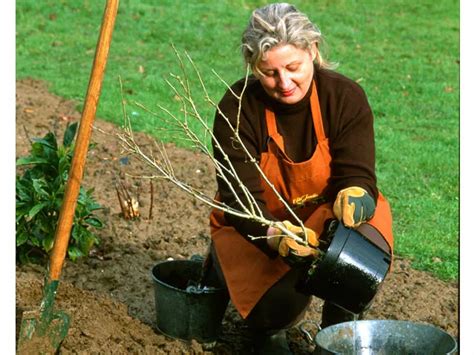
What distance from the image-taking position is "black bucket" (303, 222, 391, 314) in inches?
131

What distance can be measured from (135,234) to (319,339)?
2.33 meters

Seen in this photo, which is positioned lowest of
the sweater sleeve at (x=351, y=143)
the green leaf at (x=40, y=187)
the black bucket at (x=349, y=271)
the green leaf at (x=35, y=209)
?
the green leaf at (x=35, y=209)

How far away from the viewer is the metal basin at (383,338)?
3254 millimetres

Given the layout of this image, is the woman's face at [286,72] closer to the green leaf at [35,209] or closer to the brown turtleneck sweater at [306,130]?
the brown turtleneck sweater at [306,130]

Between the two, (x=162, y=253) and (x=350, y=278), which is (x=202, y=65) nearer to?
(x=162, y=253)

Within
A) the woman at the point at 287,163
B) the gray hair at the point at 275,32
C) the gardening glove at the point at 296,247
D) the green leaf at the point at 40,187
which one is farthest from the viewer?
the green leaf at the point at 40,187

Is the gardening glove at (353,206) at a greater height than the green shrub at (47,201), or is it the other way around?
the gardening glove at (353,206)

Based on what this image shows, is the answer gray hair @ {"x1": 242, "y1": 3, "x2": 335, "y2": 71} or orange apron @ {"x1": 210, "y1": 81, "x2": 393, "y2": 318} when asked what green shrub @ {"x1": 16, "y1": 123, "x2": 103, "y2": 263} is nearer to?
orange apron @ {"x1": 210, "y1": 81, "x2": 393, "y2": 318}

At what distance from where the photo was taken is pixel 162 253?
5.11 m

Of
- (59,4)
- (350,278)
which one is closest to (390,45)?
(59,4)

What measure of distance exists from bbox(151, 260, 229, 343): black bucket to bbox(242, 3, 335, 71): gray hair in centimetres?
102

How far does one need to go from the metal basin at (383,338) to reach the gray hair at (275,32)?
108 centimetres

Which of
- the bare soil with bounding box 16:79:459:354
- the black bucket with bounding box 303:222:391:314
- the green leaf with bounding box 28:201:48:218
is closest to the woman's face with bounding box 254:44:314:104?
the black bucket with bounding box 303:222:391:314

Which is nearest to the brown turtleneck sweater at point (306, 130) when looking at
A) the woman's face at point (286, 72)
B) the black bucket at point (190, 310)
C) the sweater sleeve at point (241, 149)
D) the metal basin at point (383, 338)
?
the sweater sleeve at point (241, 149)
